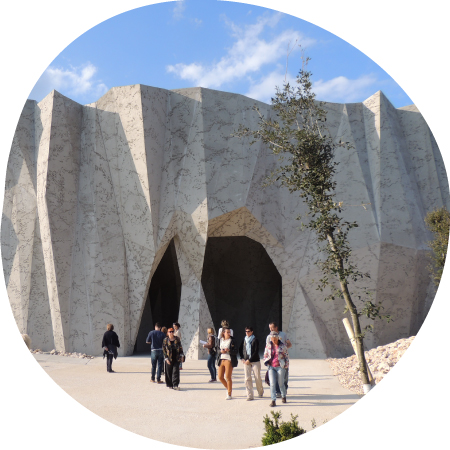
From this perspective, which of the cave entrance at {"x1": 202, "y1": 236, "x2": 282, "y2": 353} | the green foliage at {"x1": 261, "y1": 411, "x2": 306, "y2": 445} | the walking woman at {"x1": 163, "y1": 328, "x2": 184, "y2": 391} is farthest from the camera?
the cave entrance at {"x1": 202, "y1": 236, "x2": 282, "y2": 353}

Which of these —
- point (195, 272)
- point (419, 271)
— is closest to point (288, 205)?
point (195, 272)

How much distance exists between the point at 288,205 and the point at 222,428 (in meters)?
9.61

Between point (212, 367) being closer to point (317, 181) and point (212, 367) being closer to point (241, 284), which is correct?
point (317, 181)

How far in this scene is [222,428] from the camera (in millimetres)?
6172

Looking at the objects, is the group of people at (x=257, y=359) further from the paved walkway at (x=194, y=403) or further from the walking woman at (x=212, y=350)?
the walking woman at (x=212, y=350)

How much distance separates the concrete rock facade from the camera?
13.8 metres

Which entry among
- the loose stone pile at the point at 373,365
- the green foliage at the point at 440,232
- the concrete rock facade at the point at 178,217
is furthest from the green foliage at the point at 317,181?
the concrete rock facade at the point at 178,217

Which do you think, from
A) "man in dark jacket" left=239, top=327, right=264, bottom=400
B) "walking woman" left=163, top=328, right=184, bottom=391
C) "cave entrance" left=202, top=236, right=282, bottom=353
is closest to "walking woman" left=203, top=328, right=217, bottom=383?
A: "walking woman" left=163, top=328, right=184, bottom=391

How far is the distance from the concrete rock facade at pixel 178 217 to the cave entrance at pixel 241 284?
199 inches

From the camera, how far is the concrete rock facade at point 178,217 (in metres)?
13.8

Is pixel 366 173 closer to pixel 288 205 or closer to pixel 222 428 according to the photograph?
pixel 288 205

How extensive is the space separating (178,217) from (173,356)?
20.5 feet

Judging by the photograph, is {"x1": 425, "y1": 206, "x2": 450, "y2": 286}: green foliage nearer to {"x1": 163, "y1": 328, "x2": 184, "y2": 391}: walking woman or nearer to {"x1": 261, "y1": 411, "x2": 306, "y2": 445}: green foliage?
{"x1": 163, "y1": 328, "x2": 184, "y2": 391}: walking woman

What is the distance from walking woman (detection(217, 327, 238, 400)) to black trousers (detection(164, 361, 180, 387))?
121 centimetres
